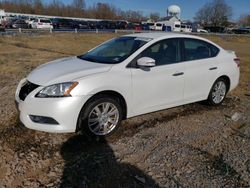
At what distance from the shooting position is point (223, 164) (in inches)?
141

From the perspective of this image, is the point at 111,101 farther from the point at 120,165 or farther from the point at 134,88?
the point at 120,165

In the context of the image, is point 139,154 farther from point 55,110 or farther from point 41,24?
point 41,24

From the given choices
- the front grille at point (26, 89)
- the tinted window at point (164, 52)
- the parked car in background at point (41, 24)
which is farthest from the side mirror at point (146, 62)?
the parked car in background at point (41, 24)

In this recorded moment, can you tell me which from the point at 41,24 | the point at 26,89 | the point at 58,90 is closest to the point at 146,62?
the point at 58,90

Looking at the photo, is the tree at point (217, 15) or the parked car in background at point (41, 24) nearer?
the parked car in background at point (41, 24)

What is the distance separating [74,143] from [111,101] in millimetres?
827

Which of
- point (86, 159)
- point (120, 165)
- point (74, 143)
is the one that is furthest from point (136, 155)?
point (74, 143)

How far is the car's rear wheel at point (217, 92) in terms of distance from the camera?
5758 mm

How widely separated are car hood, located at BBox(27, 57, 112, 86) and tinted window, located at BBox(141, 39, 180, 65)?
860mm

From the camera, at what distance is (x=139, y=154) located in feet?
12.4

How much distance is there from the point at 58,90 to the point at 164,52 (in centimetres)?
205

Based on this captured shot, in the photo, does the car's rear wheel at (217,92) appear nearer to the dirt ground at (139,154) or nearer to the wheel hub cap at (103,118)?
the dirt ground at (139,154)

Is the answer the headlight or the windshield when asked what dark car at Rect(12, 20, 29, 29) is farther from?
the headlight

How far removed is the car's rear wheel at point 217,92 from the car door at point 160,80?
1000 mm
